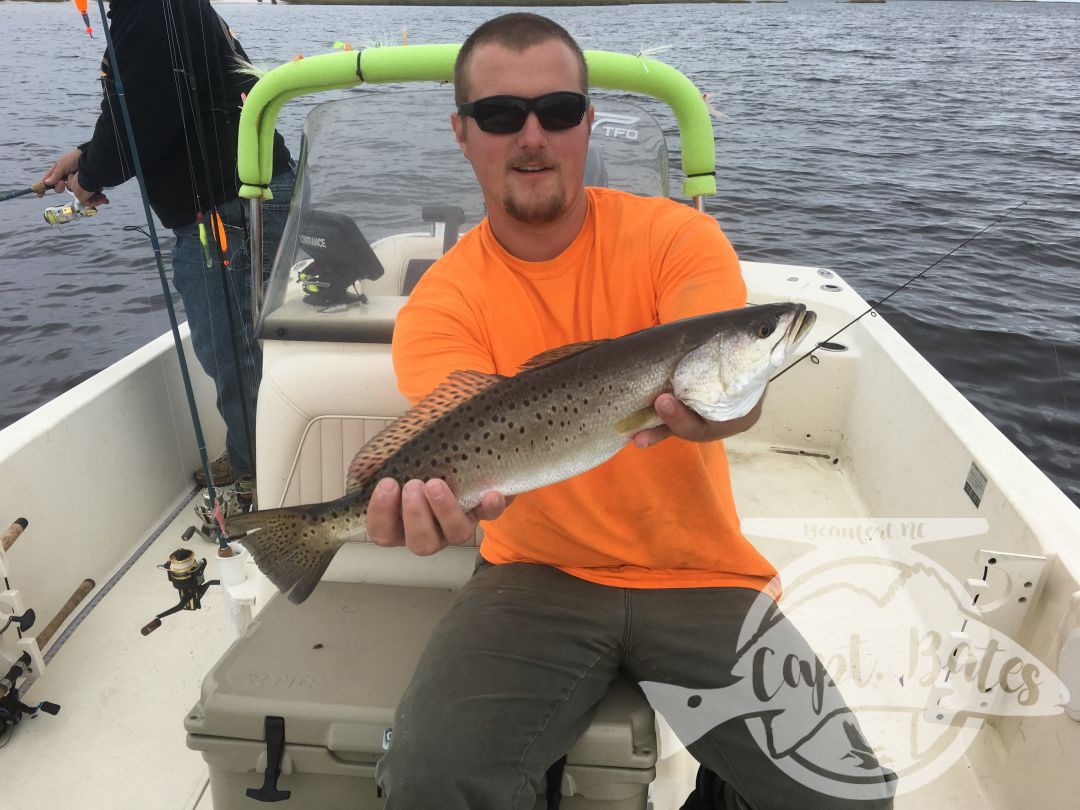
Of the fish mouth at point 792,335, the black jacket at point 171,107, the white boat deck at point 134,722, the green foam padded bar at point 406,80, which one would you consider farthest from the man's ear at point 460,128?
the white boat deck at point 134,722

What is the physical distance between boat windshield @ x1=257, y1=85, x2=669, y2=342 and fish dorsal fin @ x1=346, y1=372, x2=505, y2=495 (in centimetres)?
119

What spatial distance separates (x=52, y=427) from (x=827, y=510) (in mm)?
4692

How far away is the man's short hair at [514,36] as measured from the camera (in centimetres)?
243

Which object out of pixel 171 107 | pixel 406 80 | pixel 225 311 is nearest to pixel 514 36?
pixel 406 80

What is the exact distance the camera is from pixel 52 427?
152 inches

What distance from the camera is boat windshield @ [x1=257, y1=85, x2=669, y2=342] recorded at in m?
3.44

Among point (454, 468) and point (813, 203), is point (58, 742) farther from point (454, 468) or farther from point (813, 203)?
point (813, 203)

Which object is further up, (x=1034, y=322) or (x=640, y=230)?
(x=640, y=230)

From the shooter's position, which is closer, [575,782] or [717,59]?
[575,782]

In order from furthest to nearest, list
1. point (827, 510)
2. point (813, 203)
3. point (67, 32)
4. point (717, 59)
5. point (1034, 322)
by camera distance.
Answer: point (67, 32) < point (717, 59) < point (813, 203) < point (1034, 322) < point (827, 510)

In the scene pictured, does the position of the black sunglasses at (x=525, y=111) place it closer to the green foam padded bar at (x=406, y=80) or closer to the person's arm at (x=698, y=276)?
the person's arm at (x=698, y=276)

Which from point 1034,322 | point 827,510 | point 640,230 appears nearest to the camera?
point 640,230

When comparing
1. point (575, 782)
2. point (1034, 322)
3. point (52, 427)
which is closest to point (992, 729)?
point (575, 782)

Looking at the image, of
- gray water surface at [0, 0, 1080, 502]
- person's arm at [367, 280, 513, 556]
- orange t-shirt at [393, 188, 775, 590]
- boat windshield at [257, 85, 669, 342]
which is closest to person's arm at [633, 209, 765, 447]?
orange t-shirt at [393, 188, 775, 590]
